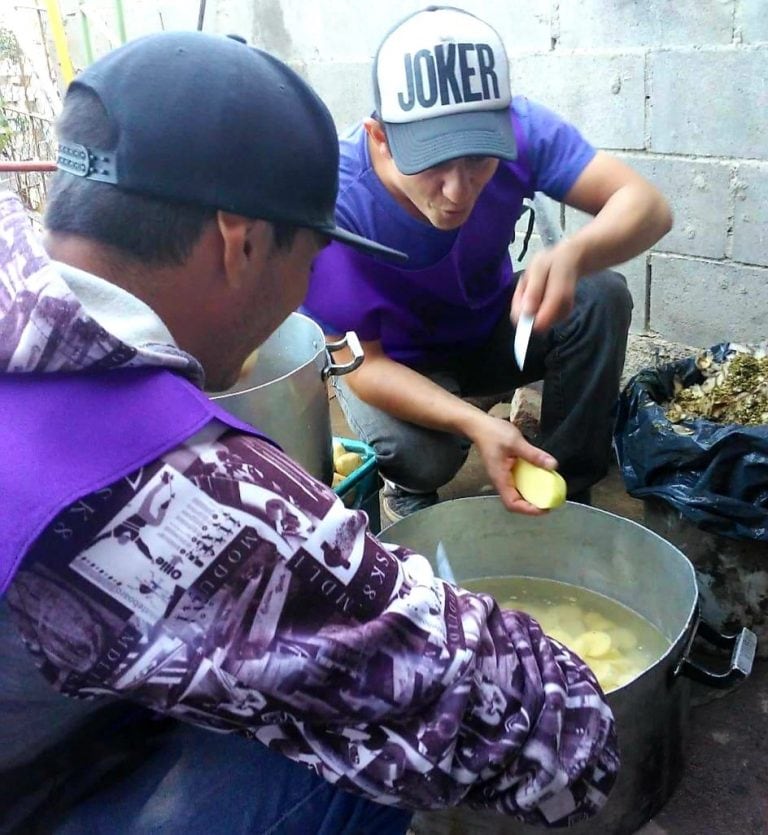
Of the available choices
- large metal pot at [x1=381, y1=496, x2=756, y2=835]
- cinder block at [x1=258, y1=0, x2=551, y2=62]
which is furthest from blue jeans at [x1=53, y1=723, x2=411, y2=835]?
cinder block at [x1=258, y1=0, x2=551, y2=62]

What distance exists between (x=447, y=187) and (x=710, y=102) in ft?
3.25

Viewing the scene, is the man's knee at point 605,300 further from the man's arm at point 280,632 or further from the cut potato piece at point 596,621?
the man's arm at point 280,632

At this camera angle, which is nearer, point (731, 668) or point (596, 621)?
point (731, 668)

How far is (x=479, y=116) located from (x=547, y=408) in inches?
30.5

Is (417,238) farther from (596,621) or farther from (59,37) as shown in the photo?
(59,37)

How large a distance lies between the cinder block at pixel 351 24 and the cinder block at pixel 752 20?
61 centimetres

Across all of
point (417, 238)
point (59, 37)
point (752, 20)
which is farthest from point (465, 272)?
point (59, 37)

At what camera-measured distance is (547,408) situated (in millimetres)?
2141

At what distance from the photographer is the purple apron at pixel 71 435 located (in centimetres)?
69

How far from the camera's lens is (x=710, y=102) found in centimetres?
225

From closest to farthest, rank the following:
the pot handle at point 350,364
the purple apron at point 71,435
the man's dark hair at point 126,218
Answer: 1. the purple apron at point 71,435
2. the man's dark hair at point 126,218
3. the pot handle at point 350,364

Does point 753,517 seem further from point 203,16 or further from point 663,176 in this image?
point 203,16

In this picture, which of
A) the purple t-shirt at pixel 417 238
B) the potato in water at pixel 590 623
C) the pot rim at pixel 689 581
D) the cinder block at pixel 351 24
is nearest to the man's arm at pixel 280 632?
the pot rim at pixel 689 581

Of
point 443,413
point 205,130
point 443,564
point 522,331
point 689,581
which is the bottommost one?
point 443,564
